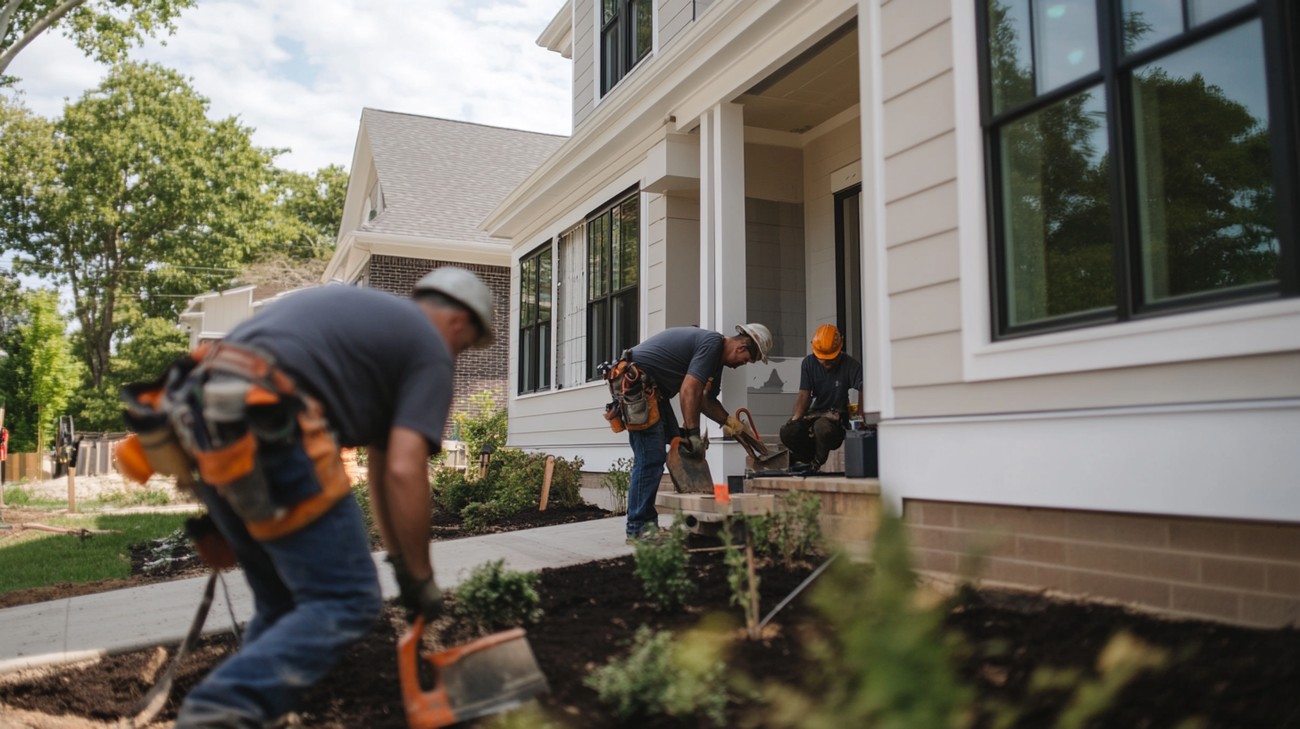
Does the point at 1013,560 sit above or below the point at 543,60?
below

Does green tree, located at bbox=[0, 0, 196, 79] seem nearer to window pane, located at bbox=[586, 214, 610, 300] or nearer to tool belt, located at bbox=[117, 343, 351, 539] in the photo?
window pane, located at bbox=[586, 214, 610, 300]

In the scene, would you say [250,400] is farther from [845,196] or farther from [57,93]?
[57,93]

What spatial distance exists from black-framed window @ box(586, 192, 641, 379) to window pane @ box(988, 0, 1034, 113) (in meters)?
5.27

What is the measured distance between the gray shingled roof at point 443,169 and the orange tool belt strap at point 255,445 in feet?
55.7

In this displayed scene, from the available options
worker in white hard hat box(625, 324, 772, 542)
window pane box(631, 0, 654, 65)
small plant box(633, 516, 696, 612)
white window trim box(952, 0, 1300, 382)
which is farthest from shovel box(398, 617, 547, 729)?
window pane box(631, 0, 654, 65)

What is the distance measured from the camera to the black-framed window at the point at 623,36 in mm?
10195

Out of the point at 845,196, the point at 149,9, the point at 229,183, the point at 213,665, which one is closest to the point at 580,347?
the point at 845,196

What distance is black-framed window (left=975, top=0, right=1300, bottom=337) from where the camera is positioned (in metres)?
3.62

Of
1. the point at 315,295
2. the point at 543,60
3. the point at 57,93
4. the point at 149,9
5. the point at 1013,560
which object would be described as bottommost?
the point at 1013,560

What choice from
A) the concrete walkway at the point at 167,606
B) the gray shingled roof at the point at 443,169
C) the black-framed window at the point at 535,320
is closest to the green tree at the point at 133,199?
the gray shingled roof at the point at 443,169

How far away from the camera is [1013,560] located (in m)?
4.09

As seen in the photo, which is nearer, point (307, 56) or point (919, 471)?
point (919, 471)

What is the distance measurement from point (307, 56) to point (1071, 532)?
65.8ft

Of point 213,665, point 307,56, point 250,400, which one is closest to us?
point 250,400
